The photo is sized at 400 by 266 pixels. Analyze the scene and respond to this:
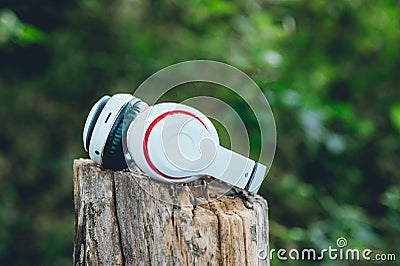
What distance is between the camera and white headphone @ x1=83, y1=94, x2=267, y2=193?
1164 millimetres

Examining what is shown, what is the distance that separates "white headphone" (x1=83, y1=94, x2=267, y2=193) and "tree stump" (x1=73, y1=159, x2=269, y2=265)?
31 millimetres

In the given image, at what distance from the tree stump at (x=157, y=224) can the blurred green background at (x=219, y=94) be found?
169 centimetres

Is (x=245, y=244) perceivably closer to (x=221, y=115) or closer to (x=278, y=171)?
(x=221, y=115)

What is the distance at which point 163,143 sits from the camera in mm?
1157

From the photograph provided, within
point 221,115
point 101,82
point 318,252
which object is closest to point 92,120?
point 221,115

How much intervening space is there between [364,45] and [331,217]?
1037 millimetres

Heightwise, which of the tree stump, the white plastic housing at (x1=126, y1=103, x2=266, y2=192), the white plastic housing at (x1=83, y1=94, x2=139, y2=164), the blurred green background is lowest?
the tree stump

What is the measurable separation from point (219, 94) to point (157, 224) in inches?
72.6

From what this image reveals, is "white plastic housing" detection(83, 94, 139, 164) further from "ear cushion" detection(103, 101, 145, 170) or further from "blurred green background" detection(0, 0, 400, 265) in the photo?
"blurred green background" detection(0, 0, 400, 265)

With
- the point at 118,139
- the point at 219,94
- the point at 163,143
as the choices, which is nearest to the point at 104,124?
the point at 118,139

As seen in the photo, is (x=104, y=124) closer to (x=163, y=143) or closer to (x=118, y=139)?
(x=118, y=139)

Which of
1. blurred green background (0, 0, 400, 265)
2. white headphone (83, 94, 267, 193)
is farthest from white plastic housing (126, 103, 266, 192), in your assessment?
blurred green background (0, 0, 400, 265)

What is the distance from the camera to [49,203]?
3.27 meters

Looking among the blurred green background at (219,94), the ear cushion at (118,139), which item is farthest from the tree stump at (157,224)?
the blurred green background at (219,94)
